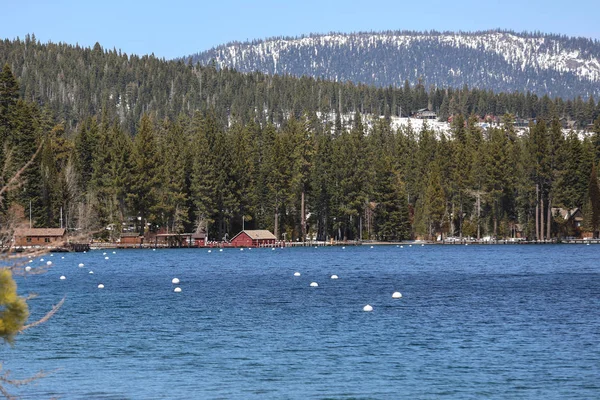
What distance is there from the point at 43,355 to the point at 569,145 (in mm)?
131463

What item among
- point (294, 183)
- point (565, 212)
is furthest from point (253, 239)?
point (565, 212)

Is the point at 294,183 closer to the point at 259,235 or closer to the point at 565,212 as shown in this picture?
the point at 259,235

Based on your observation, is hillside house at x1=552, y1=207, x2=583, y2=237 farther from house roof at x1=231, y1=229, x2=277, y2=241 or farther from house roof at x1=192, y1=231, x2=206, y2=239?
house roof at x1=192, y1=231, x2=206, y2=239

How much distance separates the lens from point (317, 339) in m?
38.1

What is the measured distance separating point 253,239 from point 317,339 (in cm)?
10669

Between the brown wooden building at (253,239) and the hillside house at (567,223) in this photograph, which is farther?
the hillside house at (567,223)

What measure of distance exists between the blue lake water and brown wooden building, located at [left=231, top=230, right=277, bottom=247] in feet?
229

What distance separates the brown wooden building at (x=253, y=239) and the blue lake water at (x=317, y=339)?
229 ft

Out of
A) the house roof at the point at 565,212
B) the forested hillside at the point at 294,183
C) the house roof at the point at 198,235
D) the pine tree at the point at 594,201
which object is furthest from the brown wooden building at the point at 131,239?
the pine tree at the point at 594,201

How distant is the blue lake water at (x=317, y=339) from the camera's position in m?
28.9

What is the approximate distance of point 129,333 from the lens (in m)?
41.0

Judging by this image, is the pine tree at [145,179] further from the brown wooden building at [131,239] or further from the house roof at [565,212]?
the house roof at [565,212]

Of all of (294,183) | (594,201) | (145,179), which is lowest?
(594,201)

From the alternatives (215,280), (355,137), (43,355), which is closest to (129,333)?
(43,355)
